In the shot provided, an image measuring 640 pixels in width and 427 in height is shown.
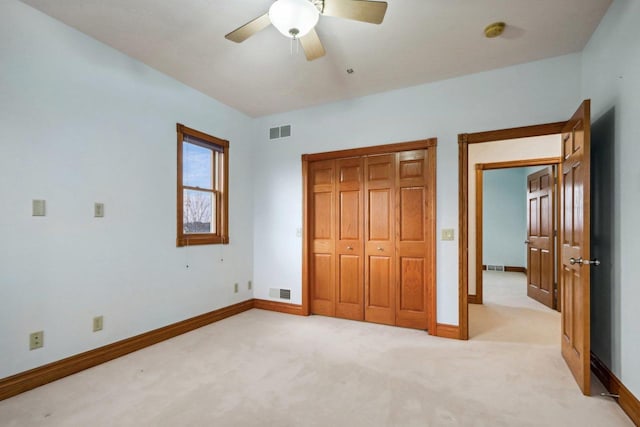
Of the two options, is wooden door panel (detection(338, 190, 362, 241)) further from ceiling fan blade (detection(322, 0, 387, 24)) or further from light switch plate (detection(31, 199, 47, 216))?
light switch plate (detection(31, 199, 47, 216))

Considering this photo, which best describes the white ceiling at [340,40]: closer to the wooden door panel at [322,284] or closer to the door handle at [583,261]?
the door handle at [583,261]

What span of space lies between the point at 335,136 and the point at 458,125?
1466 millimetres

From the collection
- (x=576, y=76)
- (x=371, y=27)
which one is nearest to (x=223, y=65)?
(x=371, y=27)

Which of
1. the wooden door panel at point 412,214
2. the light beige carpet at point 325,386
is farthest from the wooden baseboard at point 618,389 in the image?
the wooden door panel at point 412,214

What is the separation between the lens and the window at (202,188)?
355 centimetres

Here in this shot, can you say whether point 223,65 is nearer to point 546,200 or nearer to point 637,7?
point 637,7

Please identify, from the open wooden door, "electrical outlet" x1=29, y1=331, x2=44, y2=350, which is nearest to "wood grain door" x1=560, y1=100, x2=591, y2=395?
the open wooden door

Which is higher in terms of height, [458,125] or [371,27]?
[371,27]

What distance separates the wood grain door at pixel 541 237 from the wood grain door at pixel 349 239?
2933 mm

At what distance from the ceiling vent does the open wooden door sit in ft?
10.2

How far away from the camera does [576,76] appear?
289 cm

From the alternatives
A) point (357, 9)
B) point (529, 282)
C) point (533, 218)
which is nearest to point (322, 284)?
point (357, 9)

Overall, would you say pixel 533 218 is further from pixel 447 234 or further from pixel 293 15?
pixel 293 15

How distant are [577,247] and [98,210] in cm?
394
